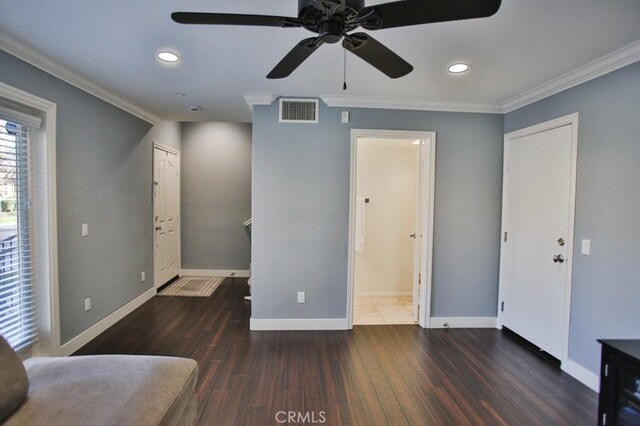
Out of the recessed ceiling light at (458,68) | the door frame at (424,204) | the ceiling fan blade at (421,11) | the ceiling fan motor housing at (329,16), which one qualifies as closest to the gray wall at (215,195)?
the door frame at (424,204)

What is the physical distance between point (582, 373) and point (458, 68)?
104 inches

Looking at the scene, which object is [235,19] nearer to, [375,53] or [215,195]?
[375,53]

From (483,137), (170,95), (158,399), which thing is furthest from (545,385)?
(170,95)

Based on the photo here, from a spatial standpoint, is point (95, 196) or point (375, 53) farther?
point (95, 196)

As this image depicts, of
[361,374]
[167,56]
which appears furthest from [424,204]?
[167,56]

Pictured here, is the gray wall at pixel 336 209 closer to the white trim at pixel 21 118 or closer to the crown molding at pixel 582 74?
the crown molding at pixel 582 74

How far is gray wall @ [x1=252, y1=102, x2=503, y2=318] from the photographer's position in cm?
319

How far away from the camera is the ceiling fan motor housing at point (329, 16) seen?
1146mm

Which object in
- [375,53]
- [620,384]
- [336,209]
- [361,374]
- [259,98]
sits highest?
[259,98]

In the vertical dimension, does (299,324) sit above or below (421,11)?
below

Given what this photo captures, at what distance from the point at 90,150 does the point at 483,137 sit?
13.5 ft

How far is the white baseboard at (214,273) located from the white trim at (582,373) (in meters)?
4.42

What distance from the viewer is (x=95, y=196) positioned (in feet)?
9.82

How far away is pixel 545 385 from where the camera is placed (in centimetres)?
233
